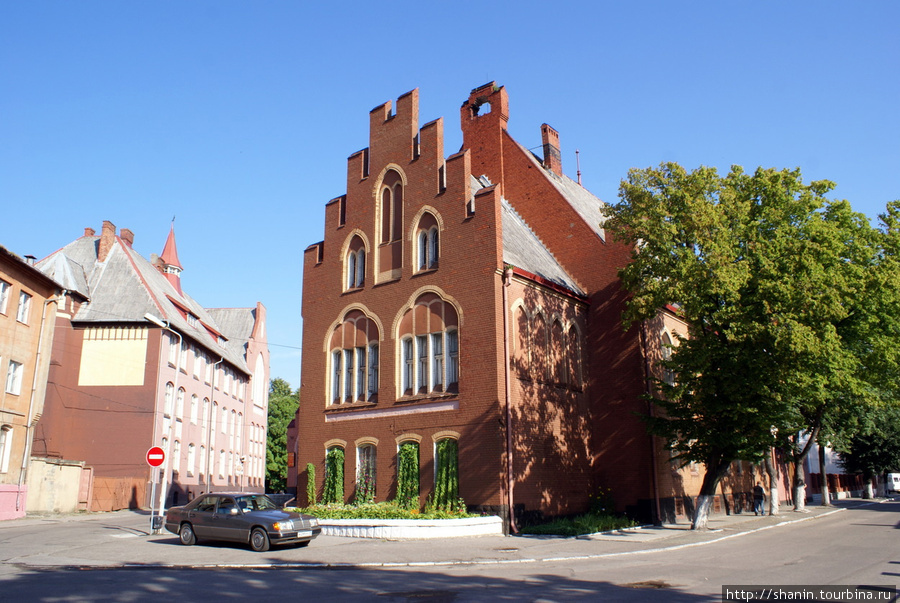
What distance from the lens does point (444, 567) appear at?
45.5 feet

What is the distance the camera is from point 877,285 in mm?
23797

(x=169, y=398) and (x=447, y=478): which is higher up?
(x=169, y=398)

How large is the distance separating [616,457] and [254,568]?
1504 centimetres

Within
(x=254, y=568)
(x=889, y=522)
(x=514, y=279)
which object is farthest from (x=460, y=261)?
(x=889, y=522)

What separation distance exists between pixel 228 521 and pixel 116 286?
29.0 m

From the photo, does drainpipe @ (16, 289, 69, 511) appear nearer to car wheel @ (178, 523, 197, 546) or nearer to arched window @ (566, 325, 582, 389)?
car wheel @ (178, 523, 197, 546)


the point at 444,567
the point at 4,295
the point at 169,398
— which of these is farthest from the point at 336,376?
the point at 169,398

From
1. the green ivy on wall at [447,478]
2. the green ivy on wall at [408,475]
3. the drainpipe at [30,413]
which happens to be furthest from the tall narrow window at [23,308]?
the green ivy on wall at [447,478]

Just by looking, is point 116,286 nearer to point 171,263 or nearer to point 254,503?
point 171,263

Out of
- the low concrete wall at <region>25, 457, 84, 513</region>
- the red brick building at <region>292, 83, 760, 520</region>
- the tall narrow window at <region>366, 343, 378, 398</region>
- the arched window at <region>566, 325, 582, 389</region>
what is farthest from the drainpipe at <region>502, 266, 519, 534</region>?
the low concrete wall at <region>25, 457, 84, 513</region>

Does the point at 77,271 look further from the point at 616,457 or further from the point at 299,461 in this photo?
the point at 616,457

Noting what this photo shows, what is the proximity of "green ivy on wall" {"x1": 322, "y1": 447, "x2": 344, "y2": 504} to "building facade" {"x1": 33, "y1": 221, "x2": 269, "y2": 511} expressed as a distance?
1337 cm

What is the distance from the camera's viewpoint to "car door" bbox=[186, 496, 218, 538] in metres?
17.7

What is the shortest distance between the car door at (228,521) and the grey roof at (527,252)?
11416 millimetres
